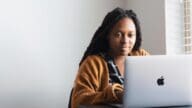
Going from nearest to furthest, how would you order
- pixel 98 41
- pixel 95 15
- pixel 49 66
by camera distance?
pixel 98 41
pixel 49 66
pixel 95 15

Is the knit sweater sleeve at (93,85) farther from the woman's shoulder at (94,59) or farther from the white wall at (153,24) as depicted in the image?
the white wall at (153,24)

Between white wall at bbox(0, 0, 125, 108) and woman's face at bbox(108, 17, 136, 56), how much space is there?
2.50ft

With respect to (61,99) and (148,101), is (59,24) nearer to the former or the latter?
(61,99)

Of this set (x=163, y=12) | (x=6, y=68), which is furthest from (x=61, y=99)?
(x=163, y=12)

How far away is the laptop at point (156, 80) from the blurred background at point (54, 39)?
3.19 feet

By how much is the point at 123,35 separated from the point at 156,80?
0.42 metres

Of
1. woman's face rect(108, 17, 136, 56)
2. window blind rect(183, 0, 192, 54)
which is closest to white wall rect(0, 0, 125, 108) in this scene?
window blind rect(183, 0, 192, 54)

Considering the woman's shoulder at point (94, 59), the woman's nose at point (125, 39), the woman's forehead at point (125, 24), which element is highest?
the woman's forehead at point (125, 24)

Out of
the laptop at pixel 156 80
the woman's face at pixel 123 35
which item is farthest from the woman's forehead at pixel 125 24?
the laptop at pixel 156 80

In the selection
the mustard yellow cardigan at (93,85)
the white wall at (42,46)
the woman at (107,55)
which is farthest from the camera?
the white wall at (42,46)

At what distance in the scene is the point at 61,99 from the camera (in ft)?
8.46

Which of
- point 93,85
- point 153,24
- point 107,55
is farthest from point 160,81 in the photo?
point 153,24

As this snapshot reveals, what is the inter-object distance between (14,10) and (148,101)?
1267 millimetres

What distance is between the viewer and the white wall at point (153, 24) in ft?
8.11
